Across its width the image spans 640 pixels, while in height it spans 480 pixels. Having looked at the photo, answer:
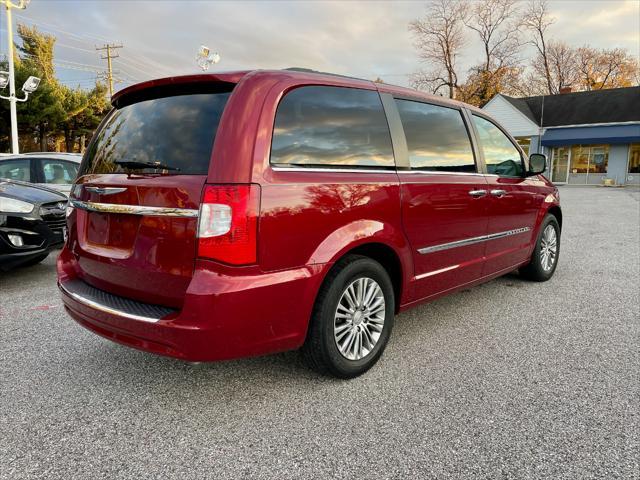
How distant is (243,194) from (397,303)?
59.7 inches

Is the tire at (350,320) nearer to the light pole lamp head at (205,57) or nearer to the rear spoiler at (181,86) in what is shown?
the rear spoiler at (181,86)

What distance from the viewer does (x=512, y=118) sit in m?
33.7

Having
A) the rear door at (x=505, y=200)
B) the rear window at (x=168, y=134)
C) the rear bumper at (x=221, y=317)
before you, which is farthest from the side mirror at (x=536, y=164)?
the rear window at (x=168, y=134)

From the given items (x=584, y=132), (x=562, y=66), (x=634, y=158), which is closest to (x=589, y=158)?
(x=584, y=132)

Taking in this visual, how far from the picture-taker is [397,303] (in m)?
3.27

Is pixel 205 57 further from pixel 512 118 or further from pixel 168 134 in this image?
pixel 512 118

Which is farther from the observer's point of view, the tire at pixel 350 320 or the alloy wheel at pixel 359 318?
the alloy wheel at pixel 359 318

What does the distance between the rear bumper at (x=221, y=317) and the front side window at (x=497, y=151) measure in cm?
228

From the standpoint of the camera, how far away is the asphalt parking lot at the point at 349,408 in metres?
2.11

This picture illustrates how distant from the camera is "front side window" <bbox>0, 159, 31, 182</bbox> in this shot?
24.6 ft

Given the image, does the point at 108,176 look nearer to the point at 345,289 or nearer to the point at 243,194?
the point at 243,194

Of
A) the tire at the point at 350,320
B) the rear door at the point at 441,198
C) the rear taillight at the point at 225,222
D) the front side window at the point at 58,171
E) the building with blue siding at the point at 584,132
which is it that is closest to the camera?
the rear taillight at the point at 225,222

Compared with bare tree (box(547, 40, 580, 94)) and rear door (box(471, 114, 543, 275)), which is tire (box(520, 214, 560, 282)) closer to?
rear door (box(471, 114, 543, 275))

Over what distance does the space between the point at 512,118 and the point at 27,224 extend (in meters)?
34.4
